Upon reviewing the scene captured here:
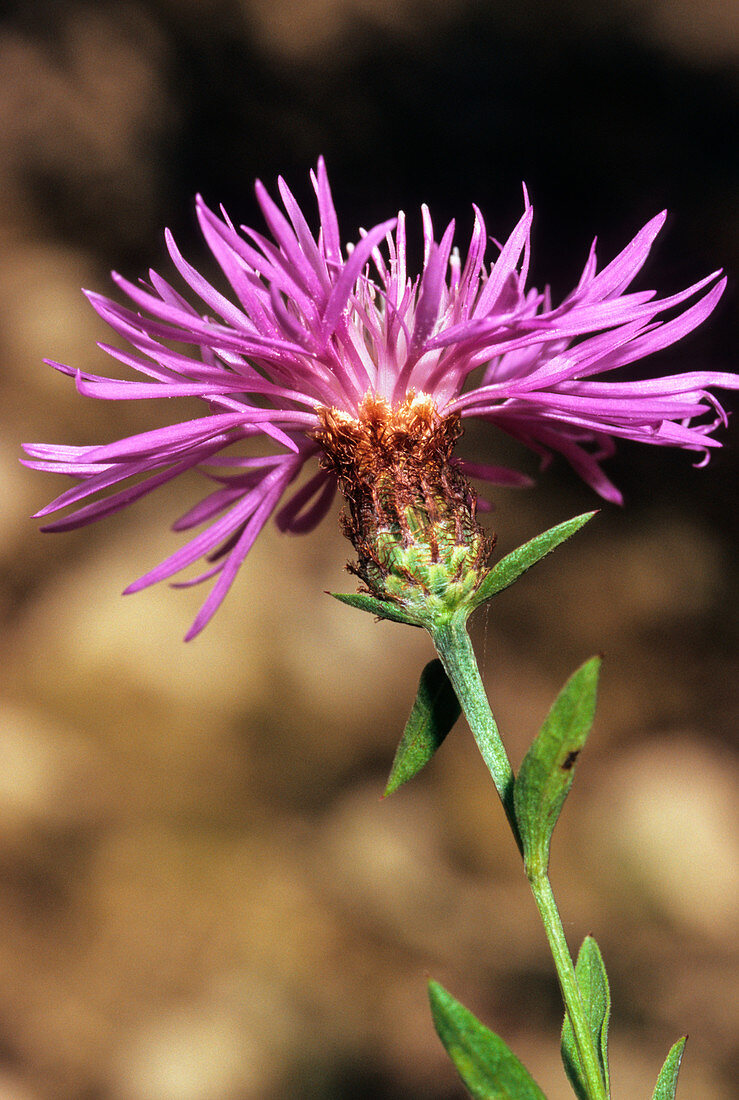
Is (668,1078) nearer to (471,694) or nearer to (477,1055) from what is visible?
(477,1055)

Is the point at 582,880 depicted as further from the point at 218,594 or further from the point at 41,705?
the point at 218,594

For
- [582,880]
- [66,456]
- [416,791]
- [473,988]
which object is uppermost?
[66,456]

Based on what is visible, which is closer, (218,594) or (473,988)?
(218,594)

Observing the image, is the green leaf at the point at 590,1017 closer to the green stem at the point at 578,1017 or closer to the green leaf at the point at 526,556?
the green stem at the point at 578,1017

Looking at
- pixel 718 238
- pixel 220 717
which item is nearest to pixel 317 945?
pixel 220 717

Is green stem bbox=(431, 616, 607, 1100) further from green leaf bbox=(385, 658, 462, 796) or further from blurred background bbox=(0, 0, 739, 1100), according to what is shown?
blurred background bbox=(0, 0, 739, 1100)

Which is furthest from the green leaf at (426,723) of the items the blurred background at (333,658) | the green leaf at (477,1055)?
the blurred background at (333,658)

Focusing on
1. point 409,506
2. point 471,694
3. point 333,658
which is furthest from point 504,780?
point 333,658
